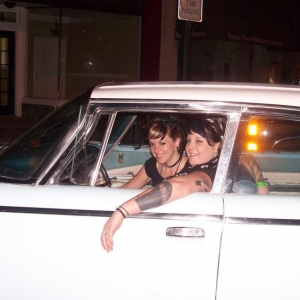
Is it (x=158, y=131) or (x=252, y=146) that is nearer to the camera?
(x=158, y=131)

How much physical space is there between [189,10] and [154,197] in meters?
4.39

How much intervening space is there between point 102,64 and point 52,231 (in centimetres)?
1162

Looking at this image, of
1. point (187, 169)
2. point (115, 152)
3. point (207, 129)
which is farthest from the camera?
point (115, 152)

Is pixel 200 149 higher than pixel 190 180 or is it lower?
higher

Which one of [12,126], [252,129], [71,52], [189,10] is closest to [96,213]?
[252,129]

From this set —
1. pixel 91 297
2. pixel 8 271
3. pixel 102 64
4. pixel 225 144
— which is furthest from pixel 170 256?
pixel 102 64

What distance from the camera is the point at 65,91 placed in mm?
14656

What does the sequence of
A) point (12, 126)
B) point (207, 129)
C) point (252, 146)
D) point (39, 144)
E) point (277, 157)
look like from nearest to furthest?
1. point (39, 144)
2. point (207, 129)
3. point (252, 146)
4. point (277, 157)
5. point (12, 126)

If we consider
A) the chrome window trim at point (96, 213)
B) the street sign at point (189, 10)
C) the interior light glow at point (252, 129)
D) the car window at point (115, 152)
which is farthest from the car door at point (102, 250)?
the street sign at point (189, 10)

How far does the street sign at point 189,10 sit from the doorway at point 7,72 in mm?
8081

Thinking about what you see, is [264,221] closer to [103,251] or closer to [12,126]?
[103,251]

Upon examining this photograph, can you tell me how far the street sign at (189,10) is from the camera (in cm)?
665

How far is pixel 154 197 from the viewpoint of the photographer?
2.80 metres

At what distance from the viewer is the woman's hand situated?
106 inches
